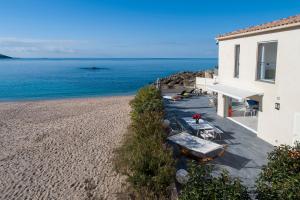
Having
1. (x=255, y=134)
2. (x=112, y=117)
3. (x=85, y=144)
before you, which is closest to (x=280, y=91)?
(x=255, y=134)

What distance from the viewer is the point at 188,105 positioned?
72.5ft

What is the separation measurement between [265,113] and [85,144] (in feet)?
31.9

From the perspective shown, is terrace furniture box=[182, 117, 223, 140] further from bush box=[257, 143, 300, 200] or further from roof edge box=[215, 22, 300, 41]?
bush box=[257, 143, 300, 200]

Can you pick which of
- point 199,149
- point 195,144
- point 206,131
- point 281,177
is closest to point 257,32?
point 206,131

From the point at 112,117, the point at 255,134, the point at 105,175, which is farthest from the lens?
the point at 112,117

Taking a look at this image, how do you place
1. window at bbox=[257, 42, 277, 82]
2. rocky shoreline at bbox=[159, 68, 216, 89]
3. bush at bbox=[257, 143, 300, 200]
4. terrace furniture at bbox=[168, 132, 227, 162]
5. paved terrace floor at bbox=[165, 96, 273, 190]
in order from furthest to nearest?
1. rocky shoreline at bbox=[159, 68, 216, 89]
2. window at bbox=[257, 42, 277, 82]
3. terrace furniture at bbox=[168, 132, 227, 162]
4. paved terrace floor at bbox=[165, 96, 273, 190]
5. bush at bbox=[257, 143, 300, 200]

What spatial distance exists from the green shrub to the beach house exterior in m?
6.79

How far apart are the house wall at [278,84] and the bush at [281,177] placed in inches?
192

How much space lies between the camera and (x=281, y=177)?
5176mm

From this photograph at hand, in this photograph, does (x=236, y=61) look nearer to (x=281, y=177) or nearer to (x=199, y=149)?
(x=199, y=149)

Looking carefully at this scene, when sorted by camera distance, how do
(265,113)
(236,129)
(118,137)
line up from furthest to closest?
1. (118,137)
2. (236,129)
3. (265,113)

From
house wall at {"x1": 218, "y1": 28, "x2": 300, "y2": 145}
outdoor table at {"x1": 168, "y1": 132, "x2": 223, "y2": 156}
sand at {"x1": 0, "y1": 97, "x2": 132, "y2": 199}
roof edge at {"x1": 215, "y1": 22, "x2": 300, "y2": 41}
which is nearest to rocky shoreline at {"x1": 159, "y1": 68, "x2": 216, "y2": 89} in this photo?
roof edge at {"x1": 215, "y1": 22, "x2": 300, "y2": 41}

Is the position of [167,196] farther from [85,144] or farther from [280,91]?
[85,144]

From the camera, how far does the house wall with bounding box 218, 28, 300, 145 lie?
10.2 metres
